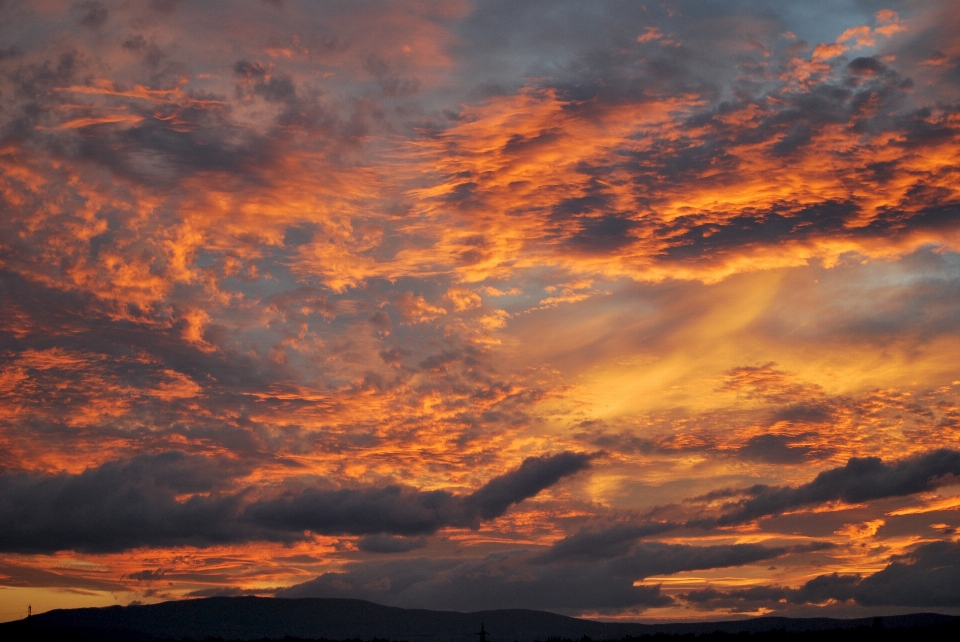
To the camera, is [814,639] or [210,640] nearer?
[814,639]

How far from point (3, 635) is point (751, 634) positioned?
9010cm

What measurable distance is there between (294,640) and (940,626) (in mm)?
73248

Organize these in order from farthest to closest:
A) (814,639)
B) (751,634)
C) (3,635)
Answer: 1. (3,635)
2. (751,634)
3. (814,639)

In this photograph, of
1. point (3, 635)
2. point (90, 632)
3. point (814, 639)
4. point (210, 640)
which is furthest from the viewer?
point (90, 632)

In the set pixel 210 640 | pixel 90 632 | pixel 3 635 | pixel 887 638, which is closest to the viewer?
pixel 887 638

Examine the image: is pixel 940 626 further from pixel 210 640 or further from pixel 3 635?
pixel 3 635

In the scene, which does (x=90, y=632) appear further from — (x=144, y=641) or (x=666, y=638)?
(x=666, y=638)

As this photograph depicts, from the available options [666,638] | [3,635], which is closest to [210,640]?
[3,635]

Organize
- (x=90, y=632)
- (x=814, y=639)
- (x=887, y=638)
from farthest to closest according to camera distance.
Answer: (x=90, y=632) → (x=814, y=639) → (x=887, y=638)

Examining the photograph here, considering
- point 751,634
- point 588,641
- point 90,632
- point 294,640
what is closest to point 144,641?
point 90,632

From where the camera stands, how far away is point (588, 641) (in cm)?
9881

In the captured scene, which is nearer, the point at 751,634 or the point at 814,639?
the point at 814,639

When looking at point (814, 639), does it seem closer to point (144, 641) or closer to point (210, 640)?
point (210, 640)

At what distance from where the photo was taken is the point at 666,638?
9769 cm
